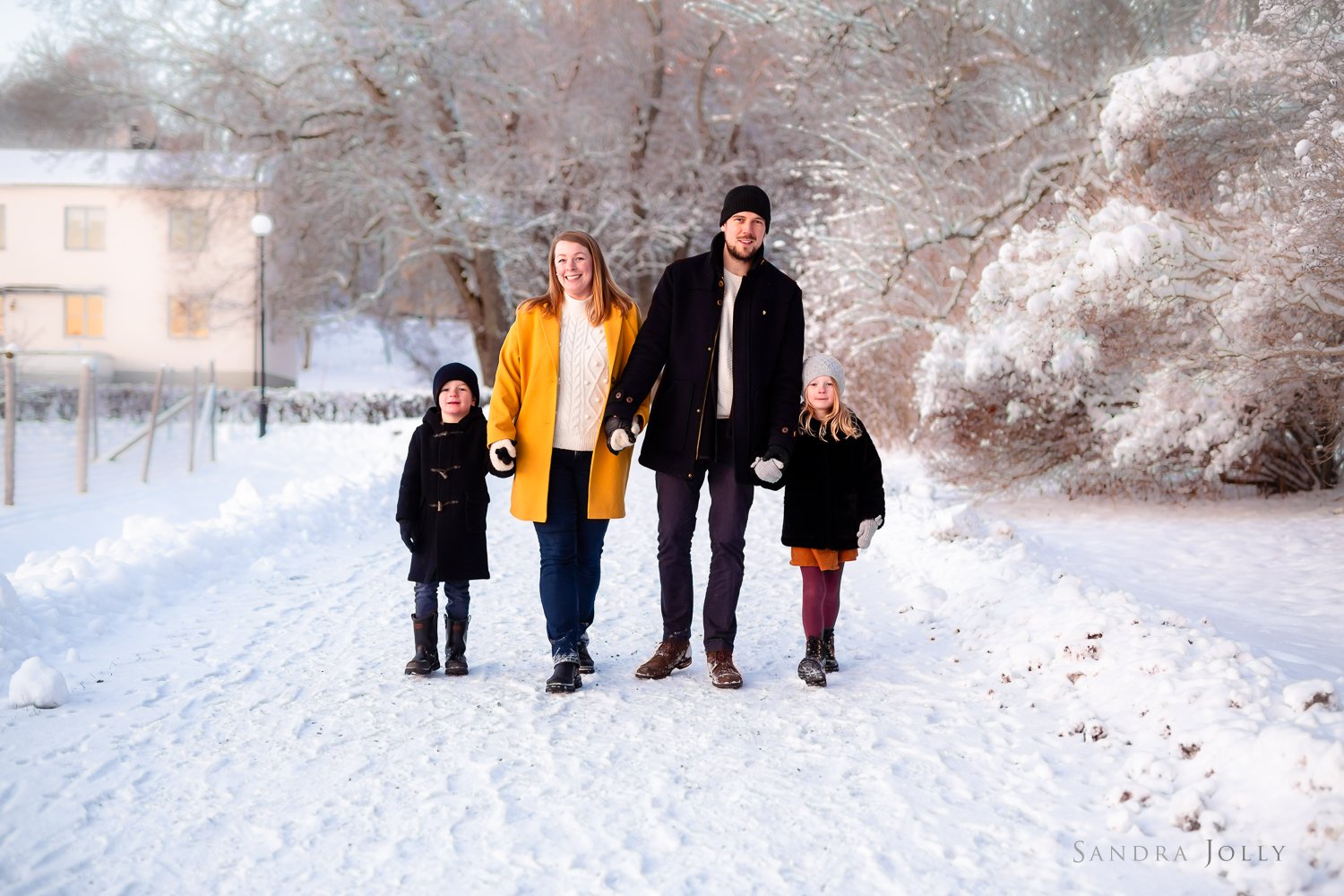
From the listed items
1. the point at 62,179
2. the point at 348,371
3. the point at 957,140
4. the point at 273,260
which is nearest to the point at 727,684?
the point at 957,140

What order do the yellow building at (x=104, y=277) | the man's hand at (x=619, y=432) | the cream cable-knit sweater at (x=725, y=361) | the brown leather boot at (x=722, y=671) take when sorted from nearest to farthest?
the man's hand at (x=619, y=432), the brown leather boot at (x=722, y=671), the cream cable-knit sweater at (x=725, y=361), the yellow building at (x=104, y=277)

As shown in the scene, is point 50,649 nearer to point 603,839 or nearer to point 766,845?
point 603,839

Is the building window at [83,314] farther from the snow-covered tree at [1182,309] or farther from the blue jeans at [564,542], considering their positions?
the blue jeans at [564,542]

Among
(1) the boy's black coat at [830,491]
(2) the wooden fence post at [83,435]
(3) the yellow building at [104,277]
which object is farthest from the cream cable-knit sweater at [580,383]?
(3) the yellow building at [104,277]

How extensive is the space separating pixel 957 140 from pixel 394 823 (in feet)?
51.1

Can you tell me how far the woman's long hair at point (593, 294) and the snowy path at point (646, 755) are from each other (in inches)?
64.5

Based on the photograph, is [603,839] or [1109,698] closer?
[603,839]

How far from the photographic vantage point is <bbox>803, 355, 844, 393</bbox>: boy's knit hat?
5383mm

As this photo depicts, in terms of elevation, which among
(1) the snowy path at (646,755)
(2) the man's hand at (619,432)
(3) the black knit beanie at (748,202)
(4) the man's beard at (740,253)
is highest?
(3) the black knit beanie at (748,202)

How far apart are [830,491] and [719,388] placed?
0.69 m

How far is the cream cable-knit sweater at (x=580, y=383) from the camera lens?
5164 mm

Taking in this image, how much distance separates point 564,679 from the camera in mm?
4984

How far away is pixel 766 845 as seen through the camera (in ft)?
11.2

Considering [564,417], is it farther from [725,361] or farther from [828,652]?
[828,652]
